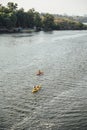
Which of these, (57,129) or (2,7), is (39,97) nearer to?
(57,129)

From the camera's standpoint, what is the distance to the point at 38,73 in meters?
62.7

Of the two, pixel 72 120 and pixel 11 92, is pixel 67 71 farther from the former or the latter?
pixel 72 120

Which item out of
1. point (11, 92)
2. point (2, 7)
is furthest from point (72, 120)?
point (2, 7)

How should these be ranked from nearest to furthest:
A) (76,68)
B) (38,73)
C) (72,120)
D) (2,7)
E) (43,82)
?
(72,120), (43,82), (38,73), (76,68), (2,7)

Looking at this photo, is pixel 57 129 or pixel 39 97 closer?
pixel 57 129

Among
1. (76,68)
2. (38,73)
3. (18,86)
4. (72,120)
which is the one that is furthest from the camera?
(76,68)

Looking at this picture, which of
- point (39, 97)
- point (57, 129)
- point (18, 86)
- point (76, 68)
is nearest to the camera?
point (57, 129)

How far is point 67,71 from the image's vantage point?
66.6 m

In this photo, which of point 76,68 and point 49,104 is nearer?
point 49,104

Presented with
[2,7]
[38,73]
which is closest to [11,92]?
[38,73]

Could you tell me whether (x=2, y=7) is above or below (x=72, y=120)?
above

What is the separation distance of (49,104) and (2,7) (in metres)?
166

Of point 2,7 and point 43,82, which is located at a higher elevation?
point 2,7

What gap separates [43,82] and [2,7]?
153 metres
